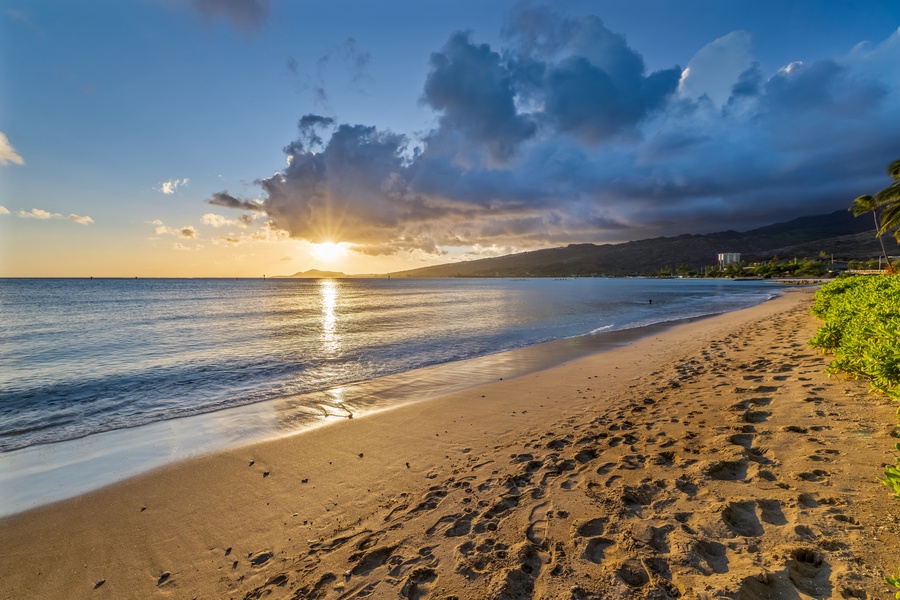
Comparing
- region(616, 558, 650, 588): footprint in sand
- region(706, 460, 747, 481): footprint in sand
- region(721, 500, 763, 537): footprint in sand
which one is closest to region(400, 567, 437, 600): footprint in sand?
region(616, 558, 650, 588): footprint in sand

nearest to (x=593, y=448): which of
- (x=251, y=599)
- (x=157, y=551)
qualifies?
(x=251, y=599)

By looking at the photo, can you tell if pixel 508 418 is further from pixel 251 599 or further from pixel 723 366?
pixel 723 366

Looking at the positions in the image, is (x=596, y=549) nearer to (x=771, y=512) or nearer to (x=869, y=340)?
(x=771, y=512)

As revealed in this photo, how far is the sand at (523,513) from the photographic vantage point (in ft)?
11.3

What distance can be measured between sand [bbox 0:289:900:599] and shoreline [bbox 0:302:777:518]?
641mm

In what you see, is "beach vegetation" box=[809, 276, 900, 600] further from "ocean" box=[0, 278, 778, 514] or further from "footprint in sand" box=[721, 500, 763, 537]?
"ocean" box=[0, 278, 778, 514]

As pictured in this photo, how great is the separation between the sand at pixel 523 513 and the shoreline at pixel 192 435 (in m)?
0.64

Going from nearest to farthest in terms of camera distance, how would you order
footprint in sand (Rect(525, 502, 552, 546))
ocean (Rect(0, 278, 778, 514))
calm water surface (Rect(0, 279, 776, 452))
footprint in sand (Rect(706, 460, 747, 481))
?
footprint in sand (Rect(525, 502, 552, 546))
footprint in sand (Rect(706, 460, 747, 481))
ocean (Rect(0, 278, 778, 514))
calm water surface (Rect(0, 279, 776, 452))

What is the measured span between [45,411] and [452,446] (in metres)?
11.9

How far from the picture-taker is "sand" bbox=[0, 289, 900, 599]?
3.43 m

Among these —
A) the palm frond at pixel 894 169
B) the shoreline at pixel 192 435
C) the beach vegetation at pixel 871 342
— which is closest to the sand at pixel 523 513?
the beach vegetation at pixel 871 342

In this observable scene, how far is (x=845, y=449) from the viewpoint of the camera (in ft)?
16.1

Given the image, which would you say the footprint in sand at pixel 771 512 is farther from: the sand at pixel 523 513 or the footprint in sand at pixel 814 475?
the footprint in sand at pixel 814 475

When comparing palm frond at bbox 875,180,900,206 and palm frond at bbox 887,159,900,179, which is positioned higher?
palm frond at bbox 887,159,900,179
